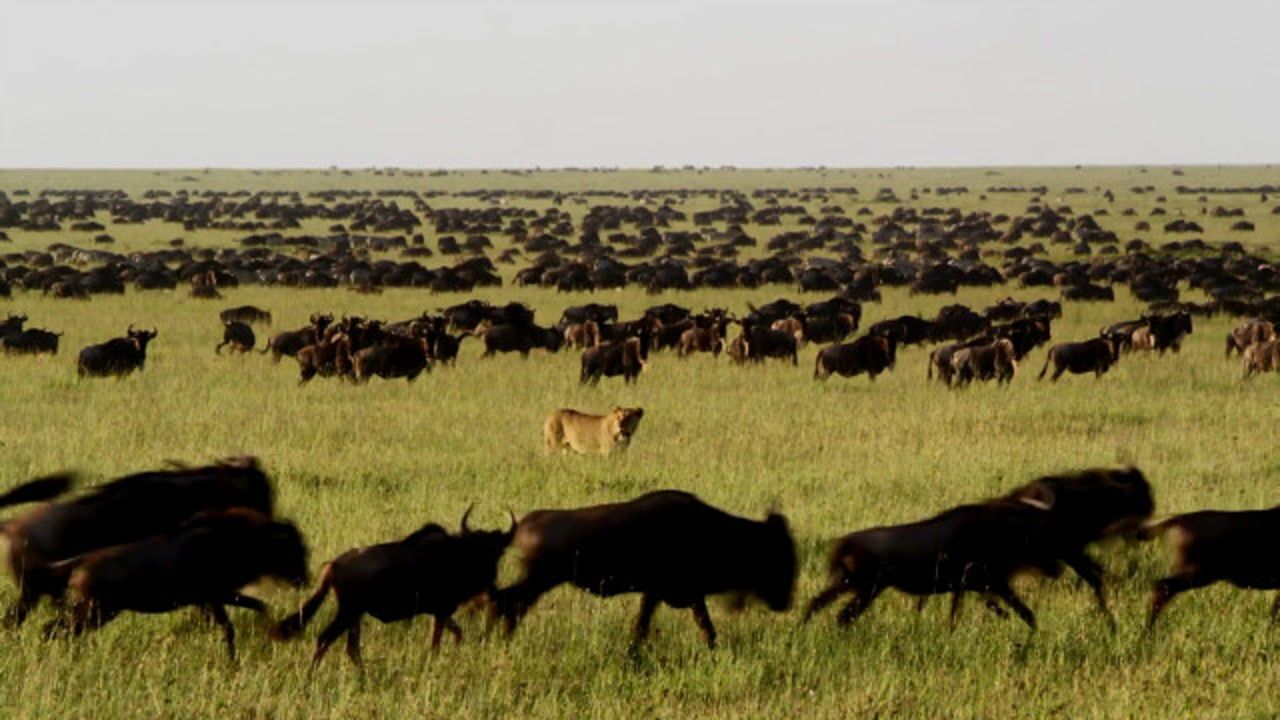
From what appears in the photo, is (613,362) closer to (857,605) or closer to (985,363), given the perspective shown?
(985,363)

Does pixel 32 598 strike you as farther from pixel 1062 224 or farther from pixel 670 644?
pixel 1062 224

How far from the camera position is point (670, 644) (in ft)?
24.5

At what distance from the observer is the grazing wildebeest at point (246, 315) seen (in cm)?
2884

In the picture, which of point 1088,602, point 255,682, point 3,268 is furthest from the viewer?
point 3,268

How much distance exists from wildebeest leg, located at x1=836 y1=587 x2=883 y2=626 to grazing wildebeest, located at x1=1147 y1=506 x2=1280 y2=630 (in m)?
1.67

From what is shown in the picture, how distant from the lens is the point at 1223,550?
7605 mm

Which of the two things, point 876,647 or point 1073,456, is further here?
point 1073,456

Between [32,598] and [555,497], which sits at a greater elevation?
[32,598]

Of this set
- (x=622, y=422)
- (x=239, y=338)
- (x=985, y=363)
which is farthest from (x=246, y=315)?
(x=622, y=422)

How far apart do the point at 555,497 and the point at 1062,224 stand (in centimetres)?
6283

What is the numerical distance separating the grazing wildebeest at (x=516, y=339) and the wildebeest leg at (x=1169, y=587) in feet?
57.3

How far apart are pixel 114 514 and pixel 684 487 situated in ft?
19.4

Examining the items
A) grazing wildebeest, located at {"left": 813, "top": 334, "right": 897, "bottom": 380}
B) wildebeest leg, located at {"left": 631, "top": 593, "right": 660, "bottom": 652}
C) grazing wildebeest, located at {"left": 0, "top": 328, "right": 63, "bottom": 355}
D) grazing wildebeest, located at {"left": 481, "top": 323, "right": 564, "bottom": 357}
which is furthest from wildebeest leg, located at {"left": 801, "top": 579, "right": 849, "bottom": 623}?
grazing wildebeest, located at {"left": 0, "top": 328, "right": 63, "bottom": 355}

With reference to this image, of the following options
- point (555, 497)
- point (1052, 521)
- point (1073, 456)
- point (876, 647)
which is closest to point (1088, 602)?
point (1052, 521)
